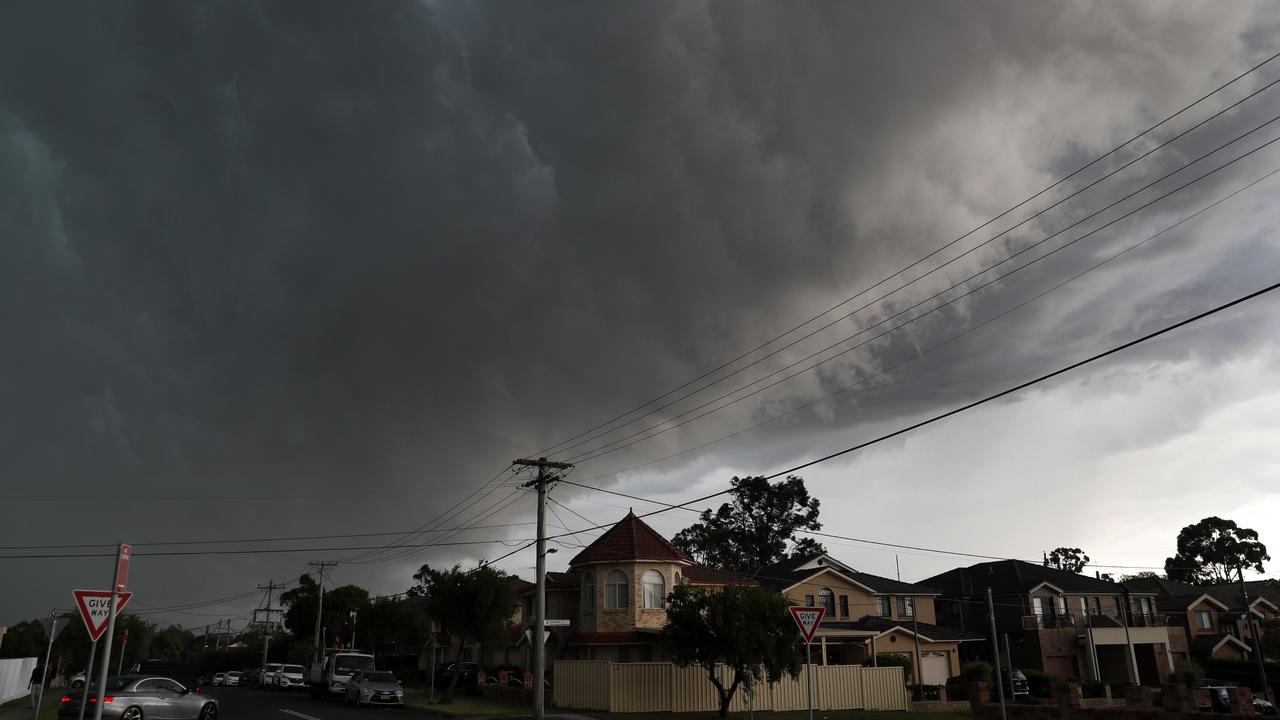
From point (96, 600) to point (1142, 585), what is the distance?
264 ft

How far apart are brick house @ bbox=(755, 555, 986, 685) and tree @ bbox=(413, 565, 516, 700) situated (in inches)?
712

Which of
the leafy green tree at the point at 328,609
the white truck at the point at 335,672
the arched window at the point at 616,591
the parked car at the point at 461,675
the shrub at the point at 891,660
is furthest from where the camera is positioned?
the leafy green tree at the point at 328,609

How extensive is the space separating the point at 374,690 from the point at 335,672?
24.7ft

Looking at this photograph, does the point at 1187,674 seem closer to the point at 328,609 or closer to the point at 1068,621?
the point at 1068,621

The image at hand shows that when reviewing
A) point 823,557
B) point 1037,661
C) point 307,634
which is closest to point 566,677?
point 823,557

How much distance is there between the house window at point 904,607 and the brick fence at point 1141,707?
35.9 meters

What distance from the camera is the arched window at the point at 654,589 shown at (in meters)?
45.0

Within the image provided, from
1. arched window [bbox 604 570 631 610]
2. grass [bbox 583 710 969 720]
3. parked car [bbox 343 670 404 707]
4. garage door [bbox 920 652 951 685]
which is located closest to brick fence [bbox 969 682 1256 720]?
grass [bbox 583 710 969 720]

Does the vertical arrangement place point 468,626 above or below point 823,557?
below

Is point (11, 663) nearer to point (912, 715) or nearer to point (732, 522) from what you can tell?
point (912, 715)

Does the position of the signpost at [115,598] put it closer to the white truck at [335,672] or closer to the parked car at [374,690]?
the parked car at [374,690]

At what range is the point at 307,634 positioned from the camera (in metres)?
92.1

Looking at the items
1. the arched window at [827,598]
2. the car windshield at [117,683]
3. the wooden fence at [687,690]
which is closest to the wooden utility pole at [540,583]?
the wooden fence at [687,690]

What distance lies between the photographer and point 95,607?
13883mm
